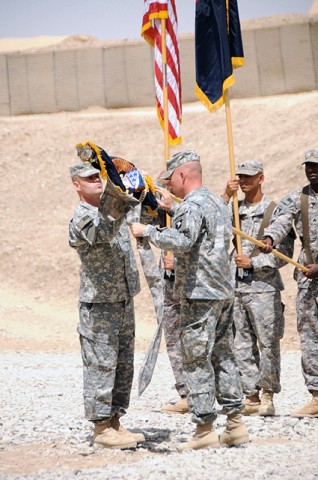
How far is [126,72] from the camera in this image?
29656 millimetres

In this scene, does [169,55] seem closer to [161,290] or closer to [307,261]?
[307,261]

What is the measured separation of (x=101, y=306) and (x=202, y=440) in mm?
1108

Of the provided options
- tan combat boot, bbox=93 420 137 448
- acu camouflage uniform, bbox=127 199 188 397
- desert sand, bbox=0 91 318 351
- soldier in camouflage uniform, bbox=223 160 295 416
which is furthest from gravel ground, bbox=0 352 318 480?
desert sand, bbox=0 91 318 351

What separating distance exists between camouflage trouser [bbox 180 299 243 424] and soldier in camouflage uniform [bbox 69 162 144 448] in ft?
1.63

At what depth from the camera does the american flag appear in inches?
386

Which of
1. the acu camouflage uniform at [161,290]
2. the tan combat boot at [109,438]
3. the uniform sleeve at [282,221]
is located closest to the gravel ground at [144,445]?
the tan combat boot at [109,438]

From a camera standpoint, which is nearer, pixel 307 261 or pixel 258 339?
pixel 307 261

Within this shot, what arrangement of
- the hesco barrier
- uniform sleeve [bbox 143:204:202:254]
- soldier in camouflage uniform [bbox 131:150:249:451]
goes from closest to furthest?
1. uniform sleeve [bbox 143:204:202:254]
2. soldier in camouflage uniform [bbox 131:150:249:451]
3. the hesco barrier

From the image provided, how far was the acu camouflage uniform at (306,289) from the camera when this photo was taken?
7.91 metres

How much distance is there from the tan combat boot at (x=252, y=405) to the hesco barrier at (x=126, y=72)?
67.5 feet

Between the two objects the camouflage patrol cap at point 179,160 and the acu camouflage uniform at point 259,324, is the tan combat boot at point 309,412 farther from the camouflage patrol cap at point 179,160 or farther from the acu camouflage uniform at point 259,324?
the camouflage patrol cap at point 179,160

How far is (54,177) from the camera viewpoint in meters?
27.7

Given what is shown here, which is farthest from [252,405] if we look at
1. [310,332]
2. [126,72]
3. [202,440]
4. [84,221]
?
[126,72]

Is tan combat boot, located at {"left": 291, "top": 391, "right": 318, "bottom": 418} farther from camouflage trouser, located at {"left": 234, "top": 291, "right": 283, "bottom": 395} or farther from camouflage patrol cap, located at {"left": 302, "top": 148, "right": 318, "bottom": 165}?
camouflage patrol cap, located at {"left": 302, "top": 148, "right": 318, "bottom": 165}
